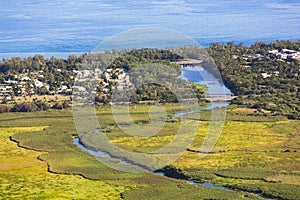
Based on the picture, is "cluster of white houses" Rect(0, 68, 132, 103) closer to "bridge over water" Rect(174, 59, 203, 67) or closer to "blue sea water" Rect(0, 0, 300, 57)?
"bridge over water" Rect(174, 59, 203, 67)

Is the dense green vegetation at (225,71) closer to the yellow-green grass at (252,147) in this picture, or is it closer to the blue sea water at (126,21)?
the yellow-green grass at (252,147)

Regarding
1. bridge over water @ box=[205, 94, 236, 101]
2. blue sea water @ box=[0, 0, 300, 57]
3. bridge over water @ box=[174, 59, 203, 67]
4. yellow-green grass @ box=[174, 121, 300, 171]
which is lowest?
yellow-green grass @ box=[174, 121, 300, 171]

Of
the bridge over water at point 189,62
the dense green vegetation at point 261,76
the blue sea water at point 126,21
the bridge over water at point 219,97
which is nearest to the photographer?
the dense green vegetation at point 261,76

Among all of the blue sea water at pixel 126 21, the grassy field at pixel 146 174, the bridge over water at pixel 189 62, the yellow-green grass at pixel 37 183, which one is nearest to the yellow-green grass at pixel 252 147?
the grassy field at pixel 146 174

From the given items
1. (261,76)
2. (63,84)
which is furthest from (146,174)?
(261,76)

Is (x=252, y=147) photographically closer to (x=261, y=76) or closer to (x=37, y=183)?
(x=37, y=183)

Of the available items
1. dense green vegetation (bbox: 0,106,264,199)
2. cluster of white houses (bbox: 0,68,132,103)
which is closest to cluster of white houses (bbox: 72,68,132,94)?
cluster of white houses (bbox: 0,68,132,103)

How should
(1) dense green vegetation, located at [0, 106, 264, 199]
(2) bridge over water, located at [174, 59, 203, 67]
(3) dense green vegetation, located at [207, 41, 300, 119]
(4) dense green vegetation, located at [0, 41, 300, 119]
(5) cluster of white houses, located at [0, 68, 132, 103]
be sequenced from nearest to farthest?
(1) dense green vegetation, located at [0, 106, 264, 199], (3) dense green vegetation, located at [207, 41, 300, 119], (4) dense green vegetation, located at [0, 41, 300, 119], (5) cluster of white houses, located at [0, 68, 132, 103], (2) bridge over water, located at [174, 59, 203, 67]

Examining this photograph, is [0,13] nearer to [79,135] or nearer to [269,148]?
[79,135]

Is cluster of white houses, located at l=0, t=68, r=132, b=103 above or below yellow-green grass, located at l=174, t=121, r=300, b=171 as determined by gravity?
above
